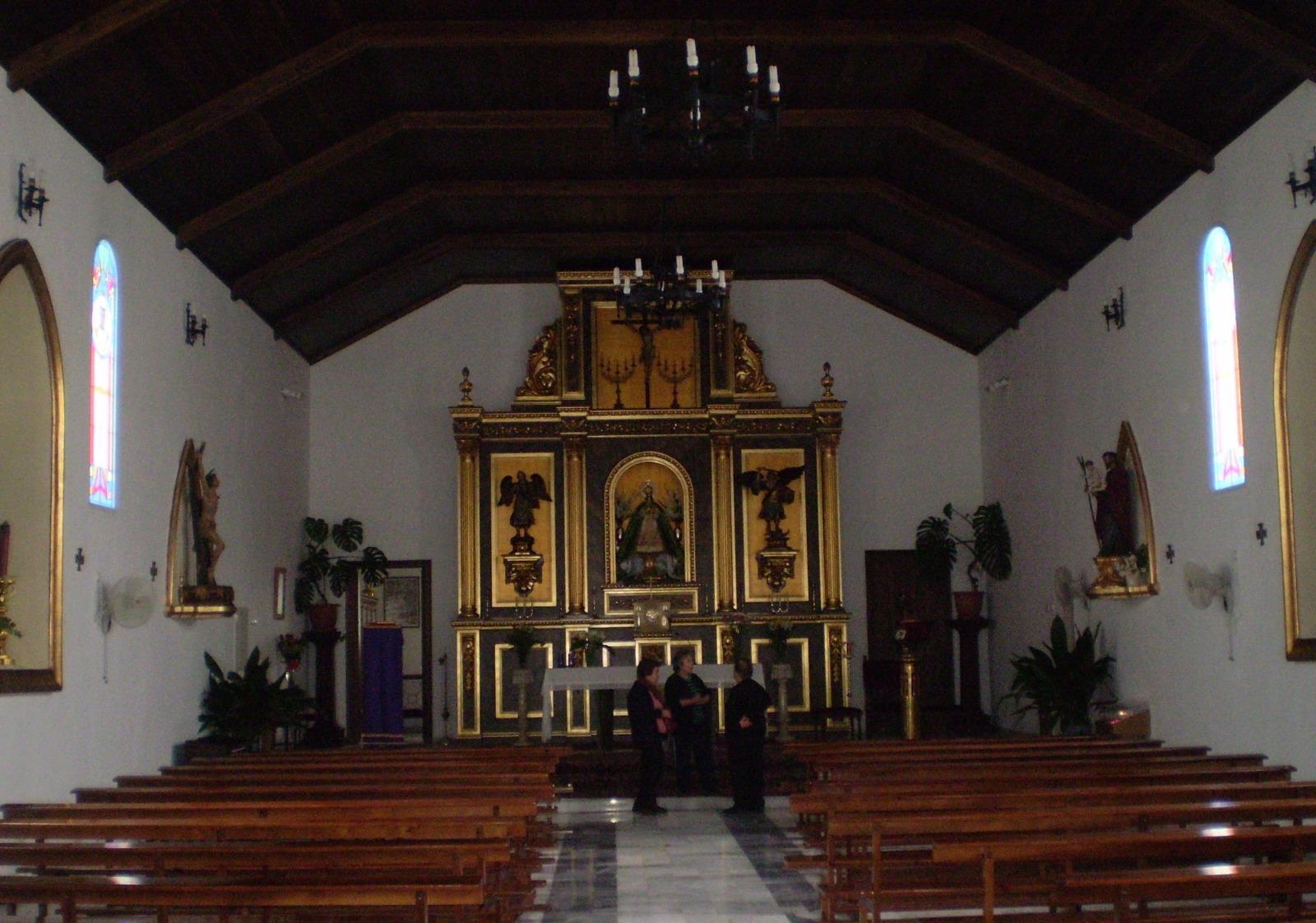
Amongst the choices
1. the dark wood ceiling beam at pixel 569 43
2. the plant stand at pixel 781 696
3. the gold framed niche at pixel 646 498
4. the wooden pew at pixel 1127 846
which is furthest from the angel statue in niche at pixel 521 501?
the wooden pew at pixel 1127 846

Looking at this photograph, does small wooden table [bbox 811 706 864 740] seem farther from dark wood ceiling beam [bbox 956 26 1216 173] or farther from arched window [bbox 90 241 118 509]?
arched window [bbox 90 241 118 509]

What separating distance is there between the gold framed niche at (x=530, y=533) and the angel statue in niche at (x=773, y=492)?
8.45 ft

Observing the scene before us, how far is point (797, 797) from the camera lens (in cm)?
870

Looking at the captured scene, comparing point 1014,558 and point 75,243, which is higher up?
point 75,243

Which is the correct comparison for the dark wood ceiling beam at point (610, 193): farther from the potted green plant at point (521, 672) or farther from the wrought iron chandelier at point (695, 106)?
the wrought iron chandelier at point (695, 106)

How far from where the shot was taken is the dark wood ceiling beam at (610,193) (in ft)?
55.8

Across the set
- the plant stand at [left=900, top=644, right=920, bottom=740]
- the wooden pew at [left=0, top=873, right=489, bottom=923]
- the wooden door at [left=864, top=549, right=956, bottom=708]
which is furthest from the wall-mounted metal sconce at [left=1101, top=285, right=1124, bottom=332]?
the wooden pew at [left=0, top=873, right=489, bottom=923]

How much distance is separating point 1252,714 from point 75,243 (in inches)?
398

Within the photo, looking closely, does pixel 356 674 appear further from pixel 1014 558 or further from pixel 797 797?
pixel 797 797

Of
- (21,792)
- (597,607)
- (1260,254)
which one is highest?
(1260,254)

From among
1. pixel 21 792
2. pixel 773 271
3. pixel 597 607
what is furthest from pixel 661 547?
pixel 21 792

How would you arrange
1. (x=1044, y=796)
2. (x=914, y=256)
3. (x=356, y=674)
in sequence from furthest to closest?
(x=356, y=674) < (x=914, y=256) < (x=1044, y=796)

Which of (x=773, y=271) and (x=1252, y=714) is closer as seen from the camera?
(x=1252, y=714)

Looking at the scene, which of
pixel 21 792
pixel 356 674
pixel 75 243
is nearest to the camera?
pixel 21 792
